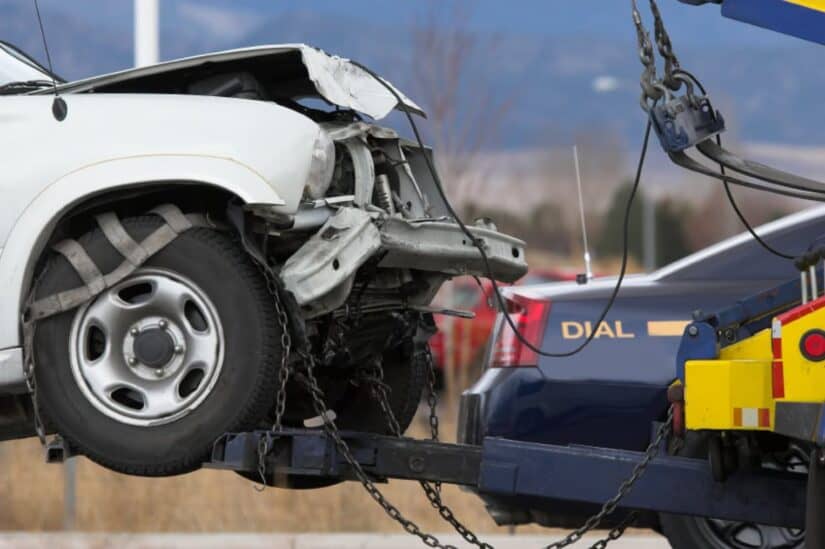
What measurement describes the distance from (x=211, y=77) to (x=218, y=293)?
86 centimetres

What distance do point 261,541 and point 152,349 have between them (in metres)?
3.31

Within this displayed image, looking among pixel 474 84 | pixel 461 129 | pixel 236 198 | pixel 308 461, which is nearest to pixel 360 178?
pixel 236 198

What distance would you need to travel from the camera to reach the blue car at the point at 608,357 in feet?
22.5

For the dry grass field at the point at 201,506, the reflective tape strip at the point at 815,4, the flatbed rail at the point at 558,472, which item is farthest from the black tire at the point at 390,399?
the dry grass field at the point at 201,506

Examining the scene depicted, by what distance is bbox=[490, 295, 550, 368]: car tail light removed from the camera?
7074 millimetres

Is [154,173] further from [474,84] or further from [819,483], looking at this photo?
[474,84]

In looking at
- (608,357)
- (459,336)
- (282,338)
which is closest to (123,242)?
(282,338)

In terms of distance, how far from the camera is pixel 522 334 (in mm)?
7168

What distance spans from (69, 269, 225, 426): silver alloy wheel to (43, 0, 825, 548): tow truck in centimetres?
24

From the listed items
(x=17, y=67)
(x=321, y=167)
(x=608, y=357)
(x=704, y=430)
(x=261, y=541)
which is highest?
(x=17, y=67)

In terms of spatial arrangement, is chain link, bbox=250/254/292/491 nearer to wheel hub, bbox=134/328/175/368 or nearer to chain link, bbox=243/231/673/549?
chain link, bbox=243/231/673/549

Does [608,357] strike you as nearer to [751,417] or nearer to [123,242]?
[751,417]

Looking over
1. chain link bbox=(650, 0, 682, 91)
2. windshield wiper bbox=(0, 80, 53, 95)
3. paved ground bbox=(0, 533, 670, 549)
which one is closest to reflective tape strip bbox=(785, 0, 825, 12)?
chain link bbox=(650, 0, 682, 91)

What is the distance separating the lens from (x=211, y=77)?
595 cm
